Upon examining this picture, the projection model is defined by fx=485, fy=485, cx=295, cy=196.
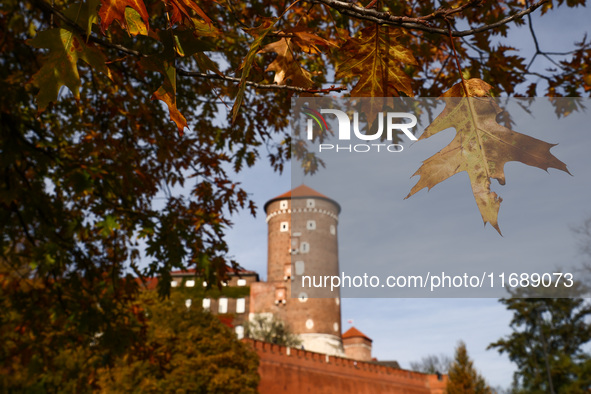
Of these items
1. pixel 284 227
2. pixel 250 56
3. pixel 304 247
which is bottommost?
pixel 250 56

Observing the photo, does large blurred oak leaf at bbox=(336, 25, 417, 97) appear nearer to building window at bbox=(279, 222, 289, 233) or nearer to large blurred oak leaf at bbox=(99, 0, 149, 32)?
large blurred oak leaf at bbox=(99, 0, 149, 32)

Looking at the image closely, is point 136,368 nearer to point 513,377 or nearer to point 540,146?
point 540,146

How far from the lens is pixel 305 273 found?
45.9 metres

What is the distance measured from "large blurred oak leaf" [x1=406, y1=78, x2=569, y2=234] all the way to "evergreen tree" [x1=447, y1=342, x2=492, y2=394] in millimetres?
35662

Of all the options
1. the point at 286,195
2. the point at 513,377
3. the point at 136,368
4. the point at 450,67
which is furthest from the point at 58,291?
the point at 286,195

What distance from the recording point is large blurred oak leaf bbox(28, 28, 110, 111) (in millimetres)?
1323

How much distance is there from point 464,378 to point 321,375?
394 inches

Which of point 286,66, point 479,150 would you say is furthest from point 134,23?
point 479,150

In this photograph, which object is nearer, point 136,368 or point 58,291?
point 58,291

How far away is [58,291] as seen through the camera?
17.7 feet

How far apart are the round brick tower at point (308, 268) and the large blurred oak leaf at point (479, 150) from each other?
4115 cm

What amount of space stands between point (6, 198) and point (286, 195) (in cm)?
5173

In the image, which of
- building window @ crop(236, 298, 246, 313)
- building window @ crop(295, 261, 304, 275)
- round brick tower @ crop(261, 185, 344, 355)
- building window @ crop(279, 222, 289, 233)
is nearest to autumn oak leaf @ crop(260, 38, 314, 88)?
round brick tower @ crop(261, 185, 344, 355)

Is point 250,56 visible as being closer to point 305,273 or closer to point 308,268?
point 305,273
